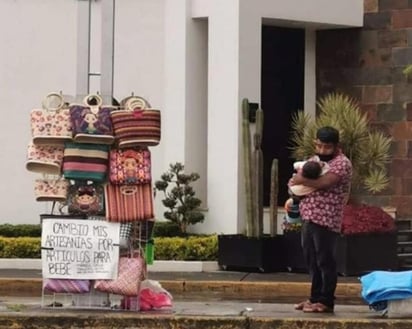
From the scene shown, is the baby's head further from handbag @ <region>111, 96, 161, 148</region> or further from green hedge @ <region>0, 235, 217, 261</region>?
green hedge @ <region>0, 235, 217, 261</region>

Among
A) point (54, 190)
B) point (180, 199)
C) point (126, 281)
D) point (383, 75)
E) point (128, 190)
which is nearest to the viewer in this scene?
point (126, 281)

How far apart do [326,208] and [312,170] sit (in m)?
0.38

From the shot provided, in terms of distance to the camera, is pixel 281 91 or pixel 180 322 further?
pixel 281 91

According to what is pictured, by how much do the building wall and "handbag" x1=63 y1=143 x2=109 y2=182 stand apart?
9.25m

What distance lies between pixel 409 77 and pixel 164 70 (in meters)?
4.13

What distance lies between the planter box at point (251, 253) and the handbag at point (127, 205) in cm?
612

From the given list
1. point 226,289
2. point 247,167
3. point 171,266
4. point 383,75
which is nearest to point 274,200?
point 247,167

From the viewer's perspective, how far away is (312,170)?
30.5 feet

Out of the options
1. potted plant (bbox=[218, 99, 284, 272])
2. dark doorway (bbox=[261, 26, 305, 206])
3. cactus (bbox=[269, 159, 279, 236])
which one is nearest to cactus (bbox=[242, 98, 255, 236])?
potted plant (bbox=[218, 99, 284, 272])

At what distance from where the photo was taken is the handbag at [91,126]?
9.52 m

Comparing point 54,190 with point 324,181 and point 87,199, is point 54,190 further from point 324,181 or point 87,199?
point 324,181

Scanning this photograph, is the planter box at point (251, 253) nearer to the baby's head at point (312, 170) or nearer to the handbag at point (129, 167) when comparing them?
the handbag at point (129, 167)

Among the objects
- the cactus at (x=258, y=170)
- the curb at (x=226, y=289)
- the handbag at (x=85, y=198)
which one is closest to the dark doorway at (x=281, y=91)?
the cactus at (x=258, y=170)

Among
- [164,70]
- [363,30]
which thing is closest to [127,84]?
[164,70]
